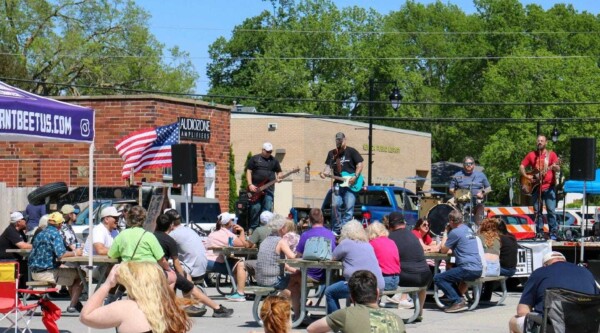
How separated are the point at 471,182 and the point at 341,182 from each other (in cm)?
237

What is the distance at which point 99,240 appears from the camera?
17.0 m

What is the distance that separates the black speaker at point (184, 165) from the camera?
76.3 ft

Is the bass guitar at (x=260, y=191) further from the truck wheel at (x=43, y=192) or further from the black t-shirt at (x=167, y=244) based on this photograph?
the black t-shirt at (x=167, y=244)

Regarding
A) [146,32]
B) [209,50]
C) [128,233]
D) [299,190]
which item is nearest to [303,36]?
[209,50]

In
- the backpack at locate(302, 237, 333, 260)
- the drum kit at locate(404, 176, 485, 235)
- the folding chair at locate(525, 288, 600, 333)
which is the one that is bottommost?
the folding chair at locate(525, 288, 600, 333)

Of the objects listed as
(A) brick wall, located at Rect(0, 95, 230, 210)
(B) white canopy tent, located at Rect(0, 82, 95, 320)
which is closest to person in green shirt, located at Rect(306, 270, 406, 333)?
(B) white canopy tent, located at Rect(0, 82, 95, 320)

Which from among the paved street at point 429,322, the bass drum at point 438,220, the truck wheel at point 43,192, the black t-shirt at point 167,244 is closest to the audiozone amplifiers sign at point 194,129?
the truck wheel at point 43,192

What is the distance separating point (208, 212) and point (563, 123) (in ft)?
122

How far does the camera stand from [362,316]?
859 cm

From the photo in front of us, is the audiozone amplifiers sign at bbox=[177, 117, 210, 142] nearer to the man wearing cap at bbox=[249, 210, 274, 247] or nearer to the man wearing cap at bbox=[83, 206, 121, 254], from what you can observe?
the man wearing cap at bbox=[249, 210, 274, 247]

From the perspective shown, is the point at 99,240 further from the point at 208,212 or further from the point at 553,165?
the point at 208,212

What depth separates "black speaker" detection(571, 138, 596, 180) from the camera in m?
21.8

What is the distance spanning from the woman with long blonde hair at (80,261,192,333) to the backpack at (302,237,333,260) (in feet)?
23.8

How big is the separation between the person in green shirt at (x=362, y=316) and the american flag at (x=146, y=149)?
1580cm
